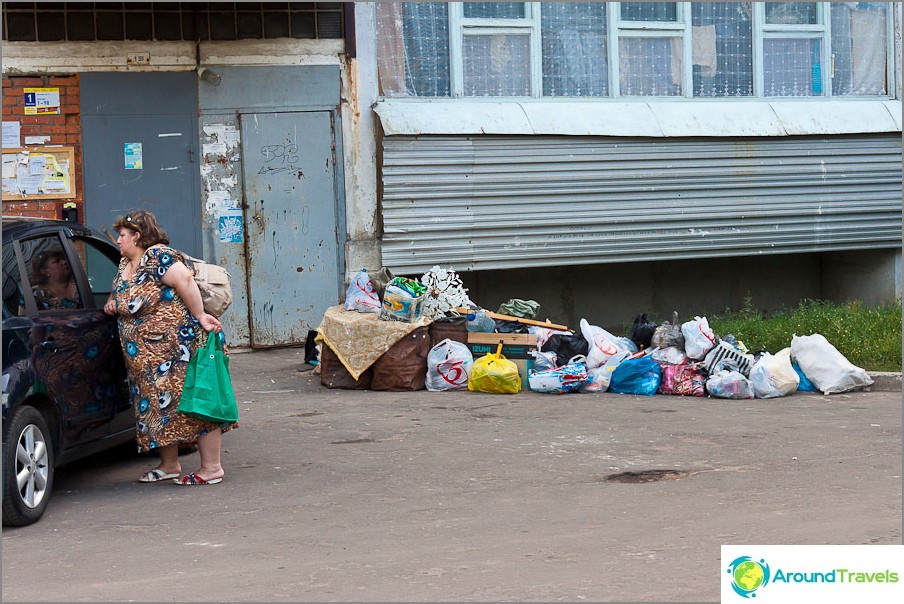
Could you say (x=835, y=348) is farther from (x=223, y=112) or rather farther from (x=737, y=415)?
(x=223, y=112)

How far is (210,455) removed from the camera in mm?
6906

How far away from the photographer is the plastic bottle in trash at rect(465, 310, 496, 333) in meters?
10.4

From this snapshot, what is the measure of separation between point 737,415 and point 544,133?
482cm

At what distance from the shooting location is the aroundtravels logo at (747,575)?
413 cm

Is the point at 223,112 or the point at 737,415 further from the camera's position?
the point at 223,112

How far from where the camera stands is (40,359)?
6102 millimetres

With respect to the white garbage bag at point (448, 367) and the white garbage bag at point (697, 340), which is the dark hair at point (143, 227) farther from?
the white garbage bag at point (697, 340)

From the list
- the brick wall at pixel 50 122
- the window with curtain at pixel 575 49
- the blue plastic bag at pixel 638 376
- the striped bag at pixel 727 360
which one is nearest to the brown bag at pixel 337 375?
the blue plastic bag at pixel 638 376

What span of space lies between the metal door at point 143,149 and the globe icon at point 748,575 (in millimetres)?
8852

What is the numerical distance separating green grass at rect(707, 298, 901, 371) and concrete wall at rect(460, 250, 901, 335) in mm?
1293

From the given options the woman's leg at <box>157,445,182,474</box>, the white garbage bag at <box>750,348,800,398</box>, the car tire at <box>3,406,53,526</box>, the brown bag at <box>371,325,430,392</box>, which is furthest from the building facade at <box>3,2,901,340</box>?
the car tire at <box>3,406,53,526</box>

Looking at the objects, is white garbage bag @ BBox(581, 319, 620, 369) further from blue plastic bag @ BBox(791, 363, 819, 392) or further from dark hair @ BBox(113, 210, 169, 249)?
dark hair @ BBox(113, 210, 169, 249)

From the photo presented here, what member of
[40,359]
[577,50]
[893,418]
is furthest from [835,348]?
[40,359]

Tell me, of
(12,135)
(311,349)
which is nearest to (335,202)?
(311,349)
